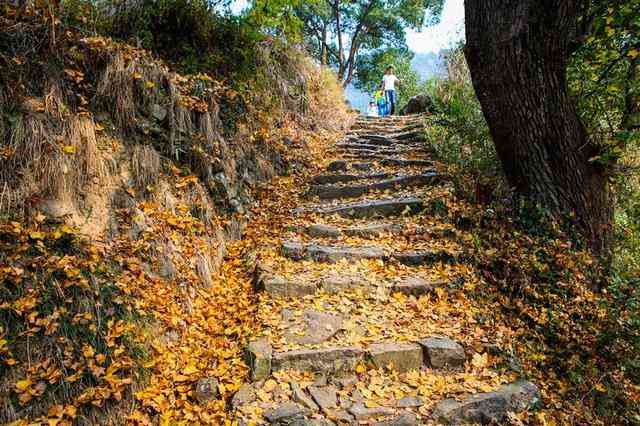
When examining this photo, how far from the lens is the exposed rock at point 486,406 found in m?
2.69

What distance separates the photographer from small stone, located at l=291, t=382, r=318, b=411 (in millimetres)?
2719

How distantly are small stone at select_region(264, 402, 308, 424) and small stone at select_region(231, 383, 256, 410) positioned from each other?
0.17m

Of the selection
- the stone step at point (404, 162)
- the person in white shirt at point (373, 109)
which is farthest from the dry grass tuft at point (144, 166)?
the person in white shirt at point (373, 109)

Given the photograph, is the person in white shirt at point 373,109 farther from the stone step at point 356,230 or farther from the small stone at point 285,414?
the small stone at point 285,414

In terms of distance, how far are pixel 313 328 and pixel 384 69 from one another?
57.0 feet

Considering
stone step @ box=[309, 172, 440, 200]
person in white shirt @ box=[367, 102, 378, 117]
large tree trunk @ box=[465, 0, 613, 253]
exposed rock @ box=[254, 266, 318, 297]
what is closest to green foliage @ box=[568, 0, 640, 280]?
large tree trunk @ box=[465, 0, 613, 253]

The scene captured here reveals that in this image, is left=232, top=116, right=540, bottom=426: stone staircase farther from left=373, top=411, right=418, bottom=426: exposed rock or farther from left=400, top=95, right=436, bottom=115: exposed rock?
left=400, top=95, right=436, bottom=115: exposed rock

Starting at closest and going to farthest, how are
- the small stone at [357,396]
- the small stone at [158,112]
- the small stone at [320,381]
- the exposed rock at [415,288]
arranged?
the small stone at [357,396] → the small stone at [320,381] → the exposed rock at [415,288] → the small stone at [158,112]

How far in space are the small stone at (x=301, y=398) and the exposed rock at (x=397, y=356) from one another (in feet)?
1.96

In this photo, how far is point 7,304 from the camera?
2.56 meters

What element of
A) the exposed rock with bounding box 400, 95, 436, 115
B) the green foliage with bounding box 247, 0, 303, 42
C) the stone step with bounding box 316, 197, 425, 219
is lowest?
the stone step with bounding box 316, 197, 425, 219

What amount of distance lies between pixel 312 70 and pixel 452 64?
350cm

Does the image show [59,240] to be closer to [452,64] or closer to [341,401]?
[341,401]

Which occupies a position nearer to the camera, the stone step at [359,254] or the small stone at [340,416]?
the small stone at [340,416]
